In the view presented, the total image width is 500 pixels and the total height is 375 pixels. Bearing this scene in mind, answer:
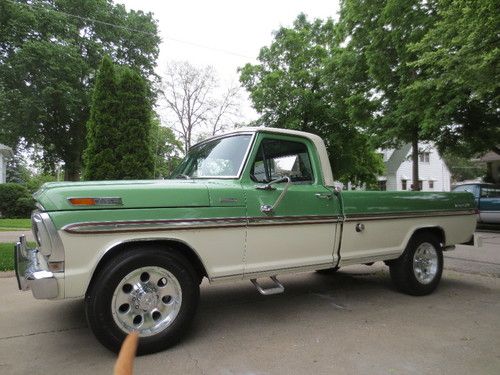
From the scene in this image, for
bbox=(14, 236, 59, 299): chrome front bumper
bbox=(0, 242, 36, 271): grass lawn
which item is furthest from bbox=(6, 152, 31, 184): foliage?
bbox=(14, 236, 59, 299): chrome front bumper

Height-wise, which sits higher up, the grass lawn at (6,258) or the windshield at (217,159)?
the windshield at (217,159)

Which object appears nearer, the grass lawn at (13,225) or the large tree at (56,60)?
the grass lawn at (13,225)

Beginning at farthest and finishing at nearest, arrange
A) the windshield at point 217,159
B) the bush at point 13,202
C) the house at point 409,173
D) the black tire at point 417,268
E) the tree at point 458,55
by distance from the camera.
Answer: the house at point 409,173 < the bush at point 13,202 < the tree at point 458,55 < the black tire at point 417,268 < the windshield at point 217,159

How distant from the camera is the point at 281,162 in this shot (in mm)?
4578

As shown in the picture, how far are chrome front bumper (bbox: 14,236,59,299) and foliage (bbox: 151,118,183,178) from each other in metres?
43.8

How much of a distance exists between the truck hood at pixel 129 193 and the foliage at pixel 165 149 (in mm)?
44023

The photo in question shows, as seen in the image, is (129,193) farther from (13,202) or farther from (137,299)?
(13,202)

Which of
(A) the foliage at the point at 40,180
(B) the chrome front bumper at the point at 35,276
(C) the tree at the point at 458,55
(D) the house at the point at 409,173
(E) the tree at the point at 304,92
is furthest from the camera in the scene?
(A) the foliage at the point at 40,180

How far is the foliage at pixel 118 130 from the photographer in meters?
12.4

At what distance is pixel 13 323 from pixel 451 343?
14.9ft

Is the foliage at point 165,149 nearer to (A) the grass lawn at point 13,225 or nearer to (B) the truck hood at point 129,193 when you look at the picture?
(A) the grass lawn at point 13,225

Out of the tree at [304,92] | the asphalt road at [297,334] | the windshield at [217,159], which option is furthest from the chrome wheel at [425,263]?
the tree at [304,92]

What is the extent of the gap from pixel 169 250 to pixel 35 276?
1089 mm

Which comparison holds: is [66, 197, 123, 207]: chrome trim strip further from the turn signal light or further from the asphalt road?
the asphalt road
